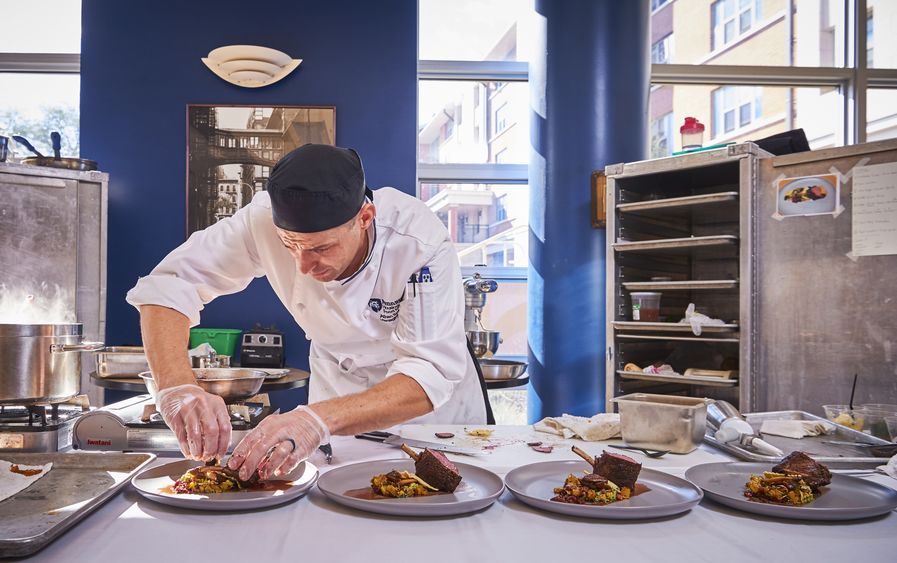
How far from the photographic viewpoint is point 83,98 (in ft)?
14.1

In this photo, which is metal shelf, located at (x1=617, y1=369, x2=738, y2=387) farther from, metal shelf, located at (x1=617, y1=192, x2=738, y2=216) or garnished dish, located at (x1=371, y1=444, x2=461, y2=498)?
garnished dish, located at (x1=371, y1=444, x2=461, y2=498)

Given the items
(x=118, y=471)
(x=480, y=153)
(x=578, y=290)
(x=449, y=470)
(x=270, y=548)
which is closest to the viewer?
(x=270, y=548)

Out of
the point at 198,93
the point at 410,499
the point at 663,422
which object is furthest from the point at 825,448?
the point at 198,93

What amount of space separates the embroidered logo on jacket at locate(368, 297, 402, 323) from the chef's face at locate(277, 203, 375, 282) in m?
0.20

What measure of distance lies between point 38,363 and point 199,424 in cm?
91

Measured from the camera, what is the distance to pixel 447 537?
108cm

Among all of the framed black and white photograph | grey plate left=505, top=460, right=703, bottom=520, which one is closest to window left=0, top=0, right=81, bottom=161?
the framed black and white photograph

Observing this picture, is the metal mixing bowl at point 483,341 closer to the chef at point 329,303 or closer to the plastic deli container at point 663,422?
the chef at point 329,303

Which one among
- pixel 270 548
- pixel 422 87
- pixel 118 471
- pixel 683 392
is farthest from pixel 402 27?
pixel 270 548

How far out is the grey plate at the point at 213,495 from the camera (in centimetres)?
117

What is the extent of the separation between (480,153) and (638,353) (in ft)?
6.38

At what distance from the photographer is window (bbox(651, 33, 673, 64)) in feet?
16.2

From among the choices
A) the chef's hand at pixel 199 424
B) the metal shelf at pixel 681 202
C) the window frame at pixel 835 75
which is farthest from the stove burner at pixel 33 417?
the window frame at pixel 835 75

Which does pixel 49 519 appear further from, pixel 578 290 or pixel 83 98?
pixel 83 98
